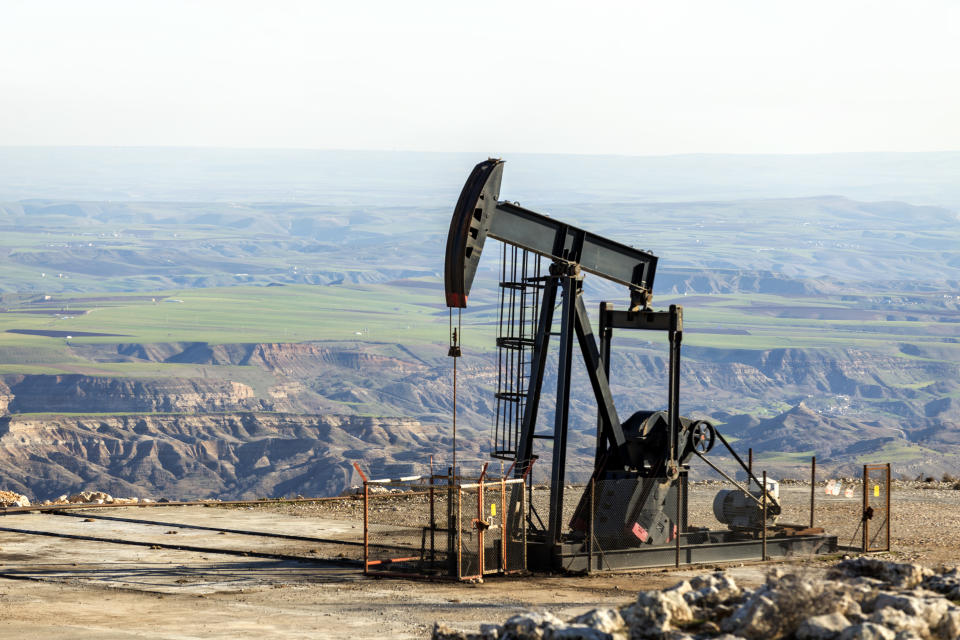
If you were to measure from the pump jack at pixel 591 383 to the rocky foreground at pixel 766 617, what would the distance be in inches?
301

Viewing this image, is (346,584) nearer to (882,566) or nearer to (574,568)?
(574,568)

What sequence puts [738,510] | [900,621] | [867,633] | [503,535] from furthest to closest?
[738,510] → [503,535] → [900,621] → [867,633]

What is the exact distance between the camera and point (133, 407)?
585 ft

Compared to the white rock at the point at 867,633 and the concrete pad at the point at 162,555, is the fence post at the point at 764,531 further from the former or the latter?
the white rock at the point at 867,633

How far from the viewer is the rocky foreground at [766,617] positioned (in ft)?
35.4

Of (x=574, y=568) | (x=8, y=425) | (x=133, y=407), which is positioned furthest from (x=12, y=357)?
(x=574, y=568)

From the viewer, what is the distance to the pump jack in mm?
20109

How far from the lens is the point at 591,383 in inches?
799

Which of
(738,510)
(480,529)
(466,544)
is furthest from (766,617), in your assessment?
(738,510)

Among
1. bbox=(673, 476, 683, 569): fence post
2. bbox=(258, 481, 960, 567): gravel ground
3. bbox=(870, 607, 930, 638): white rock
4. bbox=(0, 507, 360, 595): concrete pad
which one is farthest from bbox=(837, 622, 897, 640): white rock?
bbox=(258, 481, 960, 567): gravel ground

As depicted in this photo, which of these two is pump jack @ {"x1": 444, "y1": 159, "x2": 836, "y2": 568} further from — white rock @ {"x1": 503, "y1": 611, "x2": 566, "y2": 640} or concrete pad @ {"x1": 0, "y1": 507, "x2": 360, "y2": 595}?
white rock @ {"x1": 503, "y1": 611, "x2": 566, "y2": 640}

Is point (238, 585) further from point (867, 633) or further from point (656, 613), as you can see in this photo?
point (867, 633)

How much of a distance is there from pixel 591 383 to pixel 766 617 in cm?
935

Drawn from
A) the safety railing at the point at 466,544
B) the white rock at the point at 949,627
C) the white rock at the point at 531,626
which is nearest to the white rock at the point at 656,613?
the white rock at the point at 531,626
